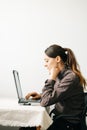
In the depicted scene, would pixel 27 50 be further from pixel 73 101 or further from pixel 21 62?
pixel 73 101

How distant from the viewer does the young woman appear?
199 cm

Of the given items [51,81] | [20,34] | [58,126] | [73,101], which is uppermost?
[20,34]

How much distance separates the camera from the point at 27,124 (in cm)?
186

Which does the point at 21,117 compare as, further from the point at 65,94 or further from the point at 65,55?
the point at 65,55

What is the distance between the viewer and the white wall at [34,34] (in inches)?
127

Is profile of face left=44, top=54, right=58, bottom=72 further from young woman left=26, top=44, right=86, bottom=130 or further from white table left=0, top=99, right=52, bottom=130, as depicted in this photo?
white table left=0, top=99, right=52, bottom=130

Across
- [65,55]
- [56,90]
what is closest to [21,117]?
[56,90]

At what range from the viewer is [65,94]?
Result: 201 cm

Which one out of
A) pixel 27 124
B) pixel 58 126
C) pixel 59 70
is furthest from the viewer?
pixel 59 70

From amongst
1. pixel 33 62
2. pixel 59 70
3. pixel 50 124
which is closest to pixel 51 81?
pixel 59 70

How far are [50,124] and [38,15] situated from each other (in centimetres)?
174

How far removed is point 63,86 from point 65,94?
6 cm

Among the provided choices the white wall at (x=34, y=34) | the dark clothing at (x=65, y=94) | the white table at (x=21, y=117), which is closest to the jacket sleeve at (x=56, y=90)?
the dark clothing at (x=65, y=94)

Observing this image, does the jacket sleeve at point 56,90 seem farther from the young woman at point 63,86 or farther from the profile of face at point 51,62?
the profile of face at point 51,62
